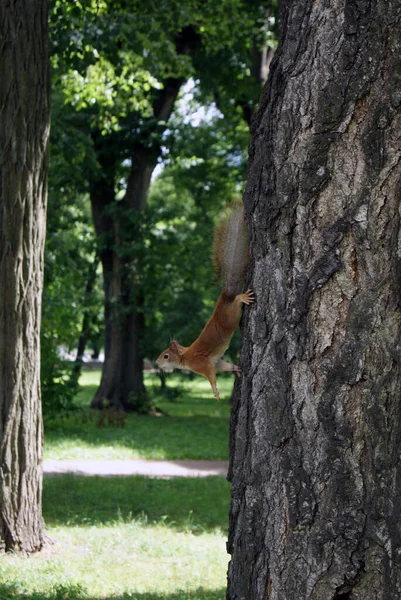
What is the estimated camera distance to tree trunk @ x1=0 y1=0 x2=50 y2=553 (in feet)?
23.7

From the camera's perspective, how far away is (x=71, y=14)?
34.7 ft

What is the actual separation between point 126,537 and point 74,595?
2441 millimetres

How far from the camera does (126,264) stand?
24.8 m

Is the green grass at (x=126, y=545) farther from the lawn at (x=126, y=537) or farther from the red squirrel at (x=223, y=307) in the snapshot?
the red squirrel at (x=223, y=307)

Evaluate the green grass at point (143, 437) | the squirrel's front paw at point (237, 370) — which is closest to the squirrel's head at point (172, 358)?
the squirrel's front paw at point (237, 370)

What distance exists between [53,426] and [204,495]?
9.45 meters

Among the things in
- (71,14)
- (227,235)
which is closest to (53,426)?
(71,14)

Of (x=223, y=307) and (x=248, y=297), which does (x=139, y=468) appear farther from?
(x=248, y=297)

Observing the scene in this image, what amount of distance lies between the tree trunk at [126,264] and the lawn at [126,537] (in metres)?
7.15

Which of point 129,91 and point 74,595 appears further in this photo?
point 129,91

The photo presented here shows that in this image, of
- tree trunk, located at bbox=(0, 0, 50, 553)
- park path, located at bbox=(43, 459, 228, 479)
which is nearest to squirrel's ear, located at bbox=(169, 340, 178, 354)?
tree trunk, located at bbox=(0, 0, 50, 553)

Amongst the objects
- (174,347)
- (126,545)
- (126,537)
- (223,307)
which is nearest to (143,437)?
(126,537)

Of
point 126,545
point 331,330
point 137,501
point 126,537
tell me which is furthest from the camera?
point 137,501

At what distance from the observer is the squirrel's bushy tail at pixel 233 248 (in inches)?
147
